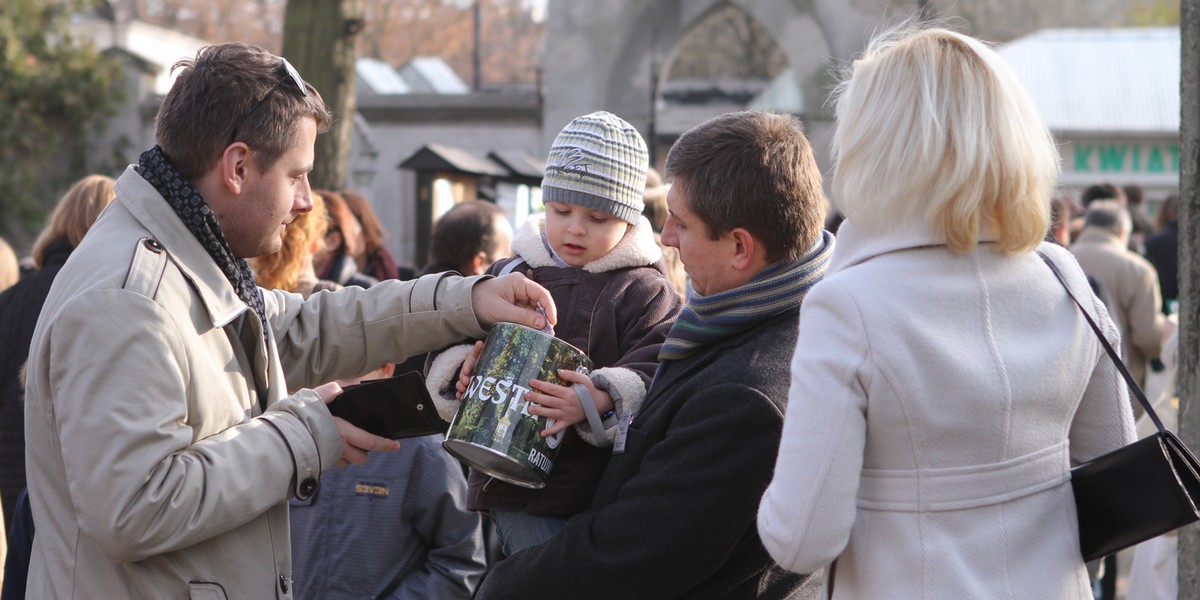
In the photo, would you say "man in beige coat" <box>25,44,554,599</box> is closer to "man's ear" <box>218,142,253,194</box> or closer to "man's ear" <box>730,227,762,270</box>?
"man's ear" <box>218,142,253,194</box>

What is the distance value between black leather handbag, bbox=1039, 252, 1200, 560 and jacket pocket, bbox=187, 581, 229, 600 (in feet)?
5.09

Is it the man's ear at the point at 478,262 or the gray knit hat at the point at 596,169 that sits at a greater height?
the gray knit hat at the point at 596,169

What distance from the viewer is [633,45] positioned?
13.8 metres

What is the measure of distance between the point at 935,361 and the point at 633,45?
12.2 metres

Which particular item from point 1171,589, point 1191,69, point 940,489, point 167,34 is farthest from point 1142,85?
point 940,489

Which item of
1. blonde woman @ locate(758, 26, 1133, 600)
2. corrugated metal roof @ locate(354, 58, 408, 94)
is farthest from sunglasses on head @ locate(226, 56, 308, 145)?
corrugated metal roof @ locate(354, 58, 408, 94)

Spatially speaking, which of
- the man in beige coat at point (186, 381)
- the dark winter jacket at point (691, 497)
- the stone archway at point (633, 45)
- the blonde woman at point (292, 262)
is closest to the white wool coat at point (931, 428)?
the dark winter jacket at point (691, 497)

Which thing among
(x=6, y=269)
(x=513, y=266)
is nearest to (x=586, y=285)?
(x=513, y=266)

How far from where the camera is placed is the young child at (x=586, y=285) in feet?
8.73

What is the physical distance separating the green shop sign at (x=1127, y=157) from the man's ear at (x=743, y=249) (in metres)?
19.5

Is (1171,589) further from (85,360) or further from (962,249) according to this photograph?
(85,360)

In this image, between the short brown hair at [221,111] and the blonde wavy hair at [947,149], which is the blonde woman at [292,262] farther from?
the blonde wavy hair at [947,149]

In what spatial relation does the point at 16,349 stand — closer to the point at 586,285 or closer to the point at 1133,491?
the point at 586,285

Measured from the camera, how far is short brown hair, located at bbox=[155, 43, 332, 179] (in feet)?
7.74
